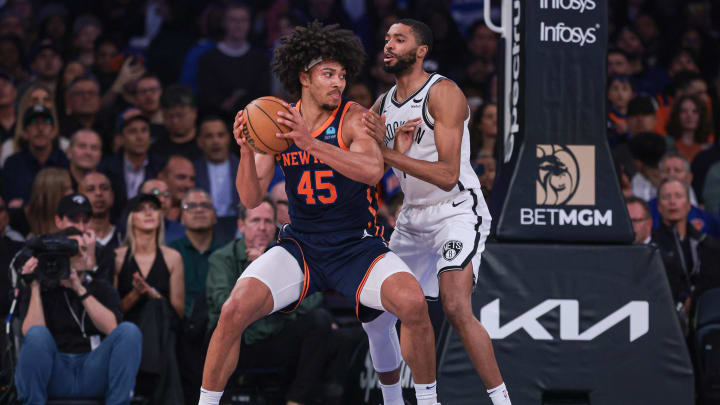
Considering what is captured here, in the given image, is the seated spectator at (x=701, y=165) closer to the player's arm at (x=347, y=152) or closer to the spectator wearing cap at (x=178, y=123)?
the spectator wearing cap at (x=178, y=123)

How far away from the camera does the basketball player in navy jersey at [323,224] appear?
5160 millimetres

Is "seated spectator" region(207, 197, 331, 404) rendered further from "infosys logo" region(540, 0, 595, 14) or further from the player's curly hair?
"infosys logo" region(540, 0, 595, 14)

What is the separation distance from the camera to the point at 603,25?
6.56 meters

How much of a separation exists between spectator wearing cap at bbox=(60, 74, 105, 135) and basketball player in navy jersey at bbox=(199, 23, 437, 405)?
4.72 m

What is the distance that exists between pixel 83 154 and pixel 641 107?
17.5 feet

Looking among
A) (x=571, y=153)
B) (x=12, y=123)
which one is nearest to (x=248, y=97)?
(x=12, y=123)

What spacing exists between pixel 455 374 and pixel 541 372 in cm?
54

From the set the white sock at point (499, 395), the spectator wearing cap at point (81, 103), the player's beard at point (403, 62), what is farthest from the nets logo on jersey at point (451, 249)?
the spectator wearing cap at point (81, 103)

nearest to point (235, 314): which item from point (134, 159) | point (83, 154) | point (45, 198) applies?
point (45, 198)

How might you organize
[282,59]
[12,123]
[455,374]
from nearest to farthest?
[282,59] → [455,374] → [12,123]

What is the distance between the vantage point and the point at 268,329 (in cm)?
751

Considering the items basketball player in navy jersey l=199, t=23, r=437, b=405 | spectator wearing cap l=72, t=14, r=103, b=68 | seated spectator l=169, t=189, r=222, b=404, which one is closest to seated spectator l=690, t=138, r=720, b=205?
seated spectator l=169, t=189, r=222, b=404

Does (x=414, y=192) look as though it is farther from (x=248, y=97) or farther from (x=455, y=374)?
(x=248, y=97)

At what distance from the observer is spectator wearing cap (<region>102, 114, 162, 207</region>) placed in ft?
30.5
